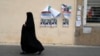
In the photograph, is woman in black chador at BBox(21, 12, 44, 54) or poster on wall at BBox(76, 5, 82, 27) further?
poster on wall at BBox(76, 5, 82, 27)

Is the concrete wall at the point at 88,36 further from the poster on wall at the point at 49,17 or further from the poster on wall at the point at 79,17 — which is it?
the poster on wall at the point at 49,17

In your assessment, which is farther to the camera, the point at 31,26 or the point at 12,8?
the point at 12,8

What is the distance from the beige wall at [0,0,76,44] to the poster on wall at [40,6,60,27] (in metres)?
0.14

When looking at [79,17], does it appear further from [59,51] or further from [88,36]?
[59,51]

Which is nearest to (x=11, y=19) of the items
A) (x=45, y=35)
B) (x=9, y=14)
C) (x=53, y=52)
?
(x=9, y=14)

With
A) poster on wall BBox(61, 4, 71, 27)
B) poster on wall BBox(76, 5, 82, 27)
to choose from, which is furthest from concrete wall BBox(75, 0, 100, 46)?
poster on wall BBox(61, 4, 71, 27)

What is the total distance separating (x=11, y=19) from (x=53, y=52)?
2473mm

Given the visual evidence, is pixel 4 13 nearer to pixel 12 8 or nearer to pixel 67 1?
pixel 12 8

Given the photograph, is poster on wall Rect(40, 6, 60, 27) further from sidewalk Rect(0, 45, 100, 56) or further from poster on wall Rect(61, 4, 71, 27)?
sidewalk Rect(0, 45, 100, 56)

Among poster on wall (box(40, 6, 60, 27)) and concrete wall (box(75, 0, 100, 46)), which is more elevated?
poster on wall (box(40, 6, 60, 27))

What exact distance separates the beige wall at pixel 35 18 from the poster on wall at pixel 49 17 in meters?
0.14

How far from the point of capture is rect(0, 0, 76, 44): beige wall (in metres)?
15.9

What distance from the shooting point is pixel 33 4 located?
15914mm

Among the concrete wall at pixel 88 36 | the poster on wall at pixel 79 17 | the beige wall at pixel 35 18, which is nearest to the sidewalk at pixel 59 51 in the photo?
the concrete wall at pixel 88 36
